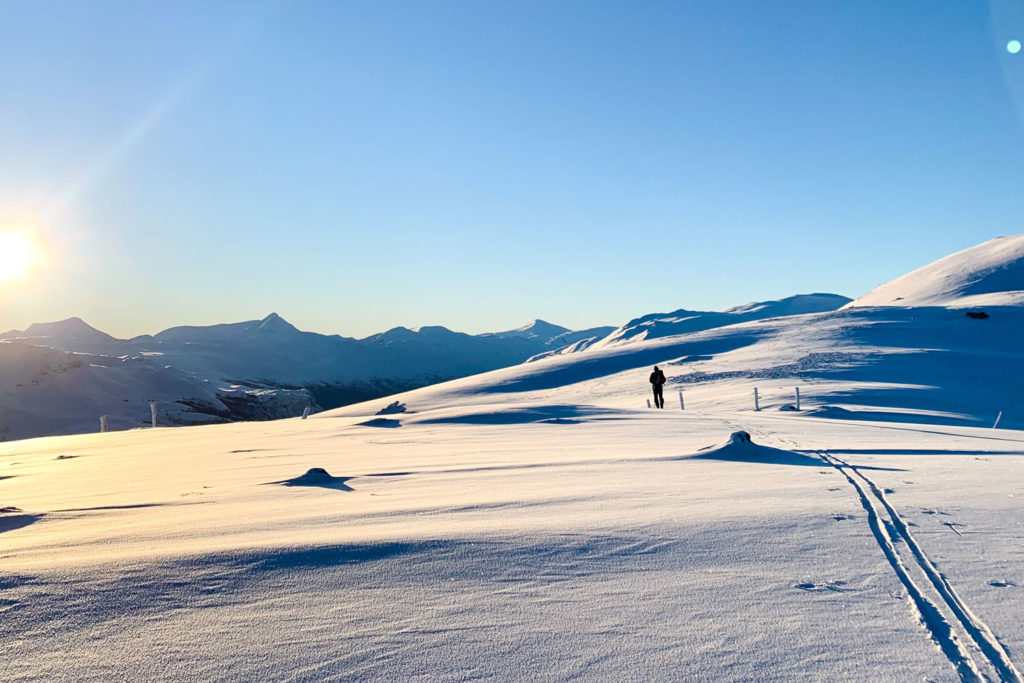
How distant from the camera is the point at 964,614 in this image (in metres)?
3.36

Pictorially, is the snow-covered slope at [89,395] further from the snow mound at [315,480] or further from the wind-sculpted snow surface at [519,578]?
the wind-sculpted snow surface at [519,578]

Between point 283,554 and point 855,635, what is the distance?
316 cm

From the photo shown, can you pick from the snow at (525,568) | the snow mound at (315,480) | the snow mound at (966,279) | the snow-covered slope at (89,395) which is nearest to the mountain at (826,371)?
the snow mound at (966,279)

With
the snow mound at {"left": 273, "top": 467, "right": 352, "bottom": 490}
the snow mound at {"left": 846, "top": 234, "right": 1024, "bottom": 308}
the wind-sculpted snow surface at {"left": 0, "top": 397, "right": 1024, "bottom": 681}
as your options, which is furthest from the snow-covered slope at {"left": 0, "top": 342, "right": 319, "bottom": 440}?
the snow mound at {"left": 846, "top": 234, "right": 1024, "bottom": 308}

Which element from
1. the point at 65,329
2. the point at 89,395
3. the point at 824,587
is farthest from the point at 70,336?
the point at 824,587

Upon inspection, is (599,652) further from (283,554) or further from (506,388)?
(506,388)

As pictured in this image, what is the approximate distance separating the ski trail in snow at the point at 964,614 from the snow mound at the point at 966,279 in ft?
199

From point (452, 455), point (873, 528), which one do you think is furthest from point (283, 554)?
point (452, 455)

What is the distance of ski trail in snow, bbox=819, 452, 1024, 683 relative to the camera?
2844 millimetres

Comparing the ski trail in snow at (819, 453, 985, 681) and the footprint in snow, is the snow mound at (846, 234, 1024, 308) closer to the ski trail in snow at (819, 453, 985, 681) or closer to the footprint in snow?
the ski trail in snow at (819, 453, 985, 681)

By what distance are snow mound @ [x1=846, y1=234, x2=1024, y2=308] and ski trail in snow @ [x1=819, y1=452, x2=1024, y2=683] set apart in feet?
199

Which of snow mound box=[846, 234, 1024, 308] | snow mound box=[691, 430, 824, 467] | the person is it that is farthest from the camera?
snow mound box=[846, 234, 1024, 308]

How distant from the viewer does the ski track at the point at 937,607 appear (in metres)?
2.86

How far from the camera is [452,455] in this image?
1010 centimetres
